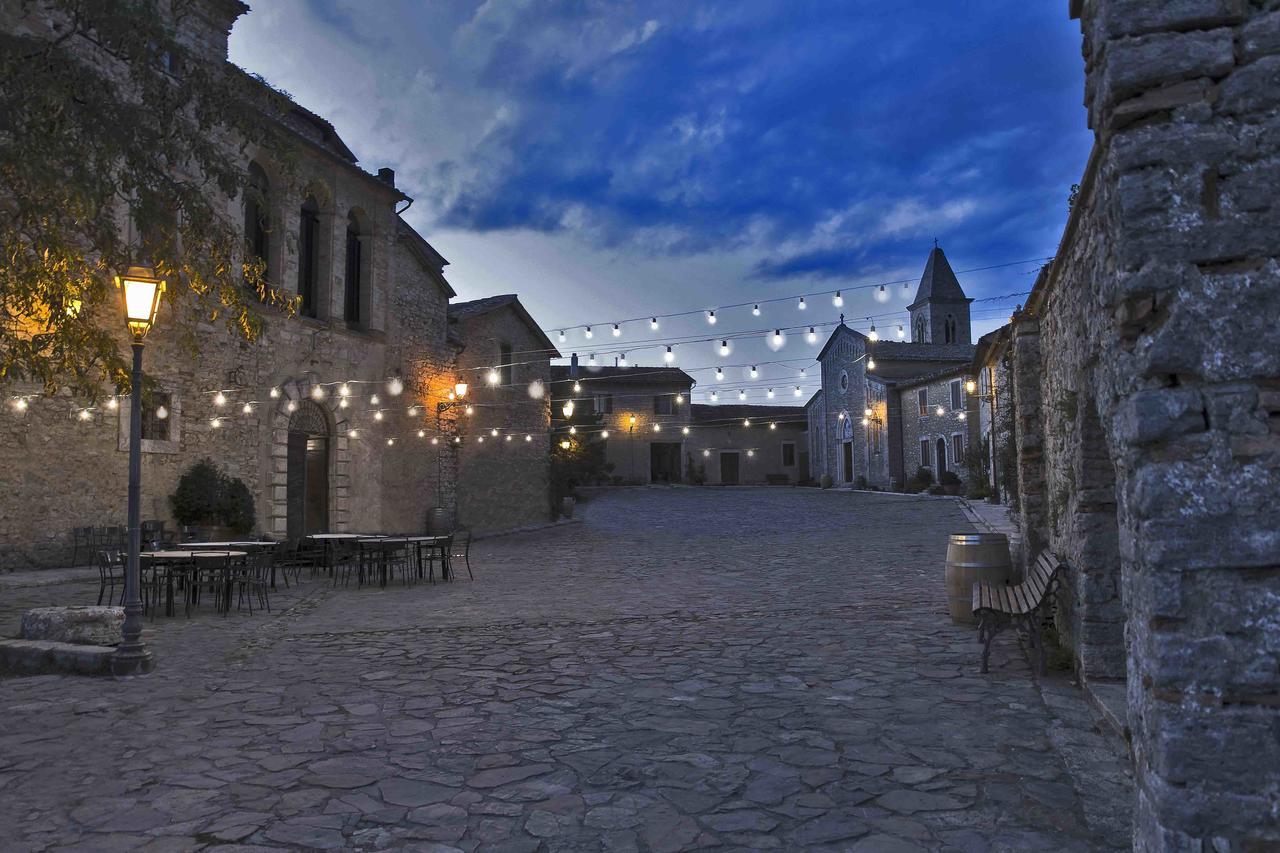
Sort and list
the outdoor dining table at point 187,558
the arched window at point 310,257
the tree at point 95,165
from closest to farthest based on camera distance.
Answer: the tree at point 95,165, the outdoor dining table at point 187,558, the arched window at point 310,257

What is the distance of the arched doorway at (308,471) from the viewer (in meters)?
15.8

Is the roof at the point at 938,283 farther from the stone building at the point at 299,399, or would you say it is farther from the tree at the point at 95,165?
the tree at the point at 95,165

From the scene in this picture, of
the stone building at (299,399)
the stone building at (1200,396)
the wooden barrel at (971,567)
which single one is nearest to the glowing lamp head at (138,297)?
the stone building at (299,399)

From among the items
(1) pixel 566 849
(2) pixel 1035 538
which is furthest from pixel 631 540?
(1) pixel 566 849

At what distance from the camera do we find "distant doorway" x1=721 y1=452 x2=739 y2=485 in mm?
50484

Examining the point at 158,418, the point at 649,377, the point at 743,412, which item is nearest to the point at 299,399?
the point at 158,418

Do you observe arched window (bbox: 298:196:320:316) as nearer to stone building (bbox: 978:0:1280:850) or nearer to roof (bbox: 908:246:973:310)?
stone building (bbox: 978:0:1280:850)

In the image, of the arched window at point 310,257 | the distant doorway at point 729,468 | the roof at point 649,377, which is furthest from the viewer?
the distant doorway at point 729,468

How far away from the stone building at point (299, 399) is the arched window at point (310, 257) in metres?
0.03

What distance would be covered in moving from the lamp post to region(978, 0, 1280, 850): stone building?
6309 millimetres

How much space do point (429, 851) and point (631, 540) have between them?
14.9m

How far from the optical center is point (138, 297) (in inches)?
249

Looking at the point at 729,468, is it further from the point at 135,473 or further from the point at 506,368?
the point at 135,473

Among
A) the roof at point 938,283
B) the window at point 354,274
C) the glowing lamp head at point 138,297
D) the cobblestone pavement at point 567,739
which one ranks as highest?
the roof at point 938,283
